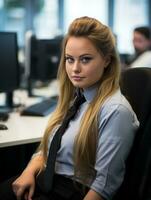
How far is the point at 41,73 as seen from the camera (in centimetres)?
304

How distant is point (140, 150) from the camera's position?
4.51 ft

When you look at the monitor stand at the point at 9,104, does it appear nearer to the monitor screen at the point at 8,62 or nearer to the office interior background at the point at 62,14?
the monitor screen at the point at 8,62

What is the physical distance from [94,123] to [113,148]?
0.12 m

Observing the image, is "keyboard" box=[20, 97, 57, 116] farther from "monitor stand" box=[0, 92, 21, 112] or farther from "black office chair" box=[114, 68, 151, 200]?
"black office chair" box=[114, 68, 151, 200]

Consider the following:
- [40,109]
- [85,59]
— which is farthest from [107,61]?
[40,109]

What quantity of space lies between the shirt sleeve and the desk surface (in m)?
0.53

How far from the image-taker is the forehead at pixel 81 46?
1394mm

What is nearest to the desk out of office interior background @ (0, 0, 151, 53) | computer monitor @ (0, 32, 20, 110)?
computer monitor @ (0, 32, 20, 110)

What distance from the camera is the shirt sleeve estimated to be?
1319mm

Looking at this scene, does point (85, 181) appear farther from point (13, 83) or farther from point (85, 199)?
point (13, 83)

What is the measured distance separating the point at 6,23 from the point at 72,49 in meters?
4.72

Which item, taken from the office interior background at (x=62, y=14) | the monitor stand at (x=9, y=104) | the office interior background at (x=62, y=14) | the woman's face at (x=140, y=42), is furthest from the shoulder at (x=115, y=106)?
the office interior background at (x=62, y=14)

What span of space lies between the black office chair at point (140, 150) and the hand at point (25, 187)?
0.36m

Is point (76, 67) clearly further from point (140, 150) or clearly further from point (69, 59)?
point (140, 150)
